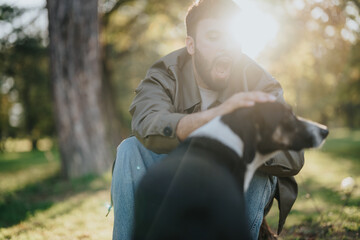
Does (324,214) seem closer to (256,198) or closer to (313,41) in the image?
(256,198)

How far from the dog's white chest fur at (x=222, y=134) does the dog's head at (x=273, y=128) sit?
1.4 inches

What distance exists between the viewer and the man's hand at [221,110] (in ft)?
6.76

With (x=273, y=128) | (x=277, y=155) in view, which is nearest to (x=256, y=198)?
(x=277, y=155)

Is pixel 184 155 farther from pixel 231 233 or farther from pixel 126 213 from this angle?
pixel 126 213

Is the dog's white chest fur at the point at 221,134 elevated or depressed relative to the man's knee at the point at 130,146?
elevated

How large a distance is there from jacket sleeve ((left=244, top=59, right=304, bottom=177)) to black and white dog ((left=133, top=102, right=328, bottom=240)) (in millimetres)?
373

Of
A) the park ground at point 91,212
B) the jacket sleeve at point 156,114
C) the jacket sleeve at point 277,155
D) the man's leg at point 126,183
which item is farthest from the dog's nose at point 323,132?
the park ground at point 91,212

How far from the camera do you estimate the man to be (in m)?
2.41

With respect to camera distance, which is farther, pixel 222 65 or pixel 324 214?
pixel 324 214

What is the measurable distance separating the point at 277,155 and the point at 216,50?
39.1 inches

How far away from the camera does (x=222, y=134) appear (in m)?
1.95

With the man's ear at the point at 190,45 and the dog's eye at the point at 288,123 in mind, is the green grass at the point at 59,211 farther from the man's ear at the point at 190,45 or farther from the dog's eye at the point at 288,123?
the dog's eye at the point at 288,123

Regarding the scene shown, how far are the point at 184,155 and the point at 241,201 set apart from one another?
0.39 meters

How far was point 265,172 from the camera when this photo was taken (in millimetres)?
2658
